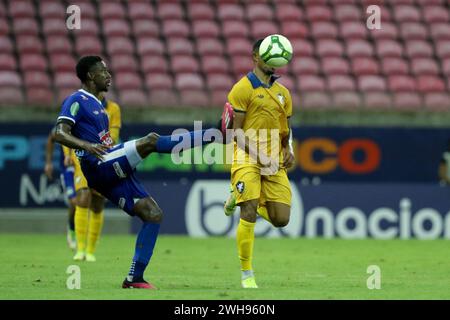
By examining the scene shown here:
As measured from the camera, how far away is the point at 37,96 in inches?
837

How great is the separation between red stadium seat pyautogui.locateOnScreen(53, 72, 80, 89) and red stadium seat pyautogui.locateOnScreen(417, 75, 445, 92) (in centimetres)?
694

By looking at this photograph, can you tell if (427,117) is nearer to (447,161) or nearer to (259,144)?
(447,161)

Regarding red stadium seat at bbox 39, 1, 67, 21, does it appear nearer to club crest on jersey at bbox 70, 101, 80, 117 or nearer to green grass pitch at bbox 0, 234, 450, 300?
green grass pitch at bbox 0, 234, 450, 300

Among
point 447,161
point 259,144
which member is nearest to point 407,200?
point 447,161

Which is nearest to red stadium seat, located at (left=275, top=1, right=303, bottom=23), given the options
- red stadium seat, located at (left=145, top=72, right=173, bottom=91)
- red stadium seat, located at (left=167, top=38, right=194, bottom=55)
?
red stadium seat, located at (left=167, top=38, right=194, bottom=55)

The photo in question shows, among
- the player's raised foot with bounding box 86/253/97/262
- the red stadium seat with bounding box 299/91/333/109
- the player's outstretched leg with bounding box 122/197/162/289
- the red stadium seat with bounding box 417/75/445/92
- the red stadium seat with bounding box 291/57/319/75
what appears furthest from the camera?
the red stadium seat with bounding box 291/57/319/75

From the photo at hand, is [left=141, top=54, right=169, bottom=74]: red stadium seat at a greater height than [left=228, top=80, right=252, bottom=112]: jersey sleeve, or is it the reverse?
[left=141, top=54, right=169, bottom=74]: red stadium seat

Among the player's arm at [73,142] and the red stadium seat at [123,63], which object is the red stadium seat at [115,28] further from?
the player's arm at [73,142]

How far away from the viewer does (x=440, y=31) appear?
2433 centimetres

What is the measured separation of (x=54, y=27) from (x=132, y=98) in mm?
2729

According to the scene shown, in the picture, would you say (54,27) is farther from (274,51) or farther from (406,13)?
(274,51)

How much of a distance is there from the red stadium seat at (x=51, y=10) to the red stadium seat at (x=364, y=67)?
613 centimetres

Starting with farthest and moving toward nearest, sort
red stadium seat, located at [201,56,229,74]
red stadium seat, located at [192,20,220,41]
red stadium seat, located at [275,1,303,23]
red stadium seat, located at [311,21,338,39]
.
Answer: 1. red stadium seat, located at [275,1,303,23]
2. red stadium seat, located at [311,21,338,39]
3. red stadium seat, located at [192,20,220,41]
4. red stadium seat, located at [201,56,229,74]

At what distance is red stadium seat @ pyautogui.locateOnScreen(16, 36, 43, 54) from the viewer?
22697mm
